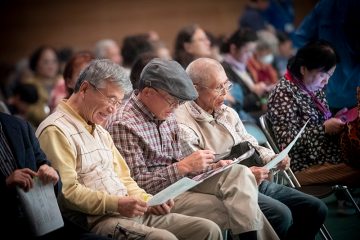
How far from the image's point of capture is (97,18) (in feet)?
34.6

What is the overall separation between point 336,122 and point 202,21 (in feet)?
24.3

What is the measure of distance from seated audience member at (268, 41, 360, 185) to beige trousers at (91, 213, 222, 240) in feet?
3.52

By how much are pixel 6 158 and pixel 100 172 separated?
1.46 ft

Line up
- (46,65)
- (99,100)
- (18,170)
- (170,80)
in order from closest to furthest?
(18,170) → (99,100) → (170,80) → (46,65)

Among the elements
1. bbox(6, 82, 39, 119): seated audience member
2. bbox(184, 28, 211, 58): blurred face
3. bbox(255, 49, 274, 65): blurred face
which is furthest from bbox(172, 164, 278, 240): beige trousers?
bbox(255, 49, 274, 65): blurred face

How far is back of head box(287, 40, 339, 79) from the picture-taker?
3.73 meters

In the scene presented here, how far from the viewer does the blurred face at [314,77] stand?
3.77m

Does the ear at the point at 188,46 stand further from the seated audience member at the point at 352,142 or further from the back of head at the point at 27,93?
the seated audience member at the point at 352,142

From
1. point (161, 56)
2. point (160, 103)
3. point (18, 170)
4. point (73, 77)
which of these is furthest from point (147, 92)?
point (161, 56)

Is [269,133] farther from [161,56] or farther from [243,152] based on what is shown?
[161,56]

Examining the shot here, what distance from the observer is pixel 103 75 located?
9.29 ft

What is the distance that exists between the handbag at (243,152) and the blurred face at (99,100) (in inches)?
27.7

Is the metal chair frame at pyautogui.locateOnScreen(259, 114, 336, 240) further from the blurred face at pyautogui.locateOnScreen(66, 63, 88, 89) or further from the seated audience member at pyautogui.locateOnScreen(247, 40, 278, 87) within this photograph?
the seated audience member at pyautogui.locateOnScreen(247, 40, 278, 87)

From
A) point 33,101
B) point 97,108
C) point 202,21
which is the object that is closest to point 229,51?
point 33,101
